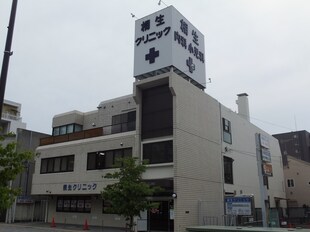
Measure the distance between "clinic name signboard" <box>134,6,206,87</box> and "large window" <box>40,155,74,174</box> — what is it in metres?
9.81

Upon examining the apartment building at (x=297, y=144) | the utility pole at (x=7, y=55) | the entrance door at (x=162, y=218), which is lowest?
the entrance door at (x=162, y=218)

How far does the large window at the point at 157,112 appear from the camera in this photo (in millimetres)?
25703

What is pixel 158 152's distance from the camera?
25.5 metres

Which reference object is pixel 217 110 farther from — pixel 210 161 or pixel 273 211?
pixel 273 211

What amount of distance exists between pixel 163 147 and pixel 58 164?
12177 millimetres

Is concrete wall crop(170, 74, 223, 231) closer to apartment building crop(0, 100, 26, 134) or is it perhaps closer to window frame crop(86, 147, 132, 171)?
window frame crop(86, 147, 132, 171)

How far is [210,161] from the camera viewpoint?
28.4 meters

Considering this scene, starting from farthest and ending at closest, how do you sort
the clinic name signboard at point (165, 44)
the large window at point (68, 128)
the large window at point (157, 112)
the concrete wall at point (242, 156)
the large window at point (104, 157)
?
1. the large window at point (68, 128)
2. the concrete wall at point (242, 156)
3. the large window at point (104, 157)
4. the clinic name signboard at point (165, 44)
5. the large window at point (157, 112)

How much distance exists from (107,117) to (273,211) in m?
17.4

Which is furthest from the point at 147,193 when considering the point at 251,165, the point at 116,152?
the point at 251,165

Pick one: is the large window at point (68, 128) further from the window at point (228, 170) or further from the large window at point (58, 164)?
the window at point (228, 170)

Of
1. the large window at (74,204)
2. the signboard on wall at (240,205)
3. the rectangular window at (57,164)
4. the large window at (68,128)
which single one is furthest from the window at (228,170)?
the large window at (68,128)

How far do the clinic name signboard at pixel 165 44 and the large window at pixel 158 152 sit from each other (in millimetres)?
6031

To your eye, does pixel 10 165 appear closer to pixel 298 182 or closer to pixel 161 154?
pixel 161 154
